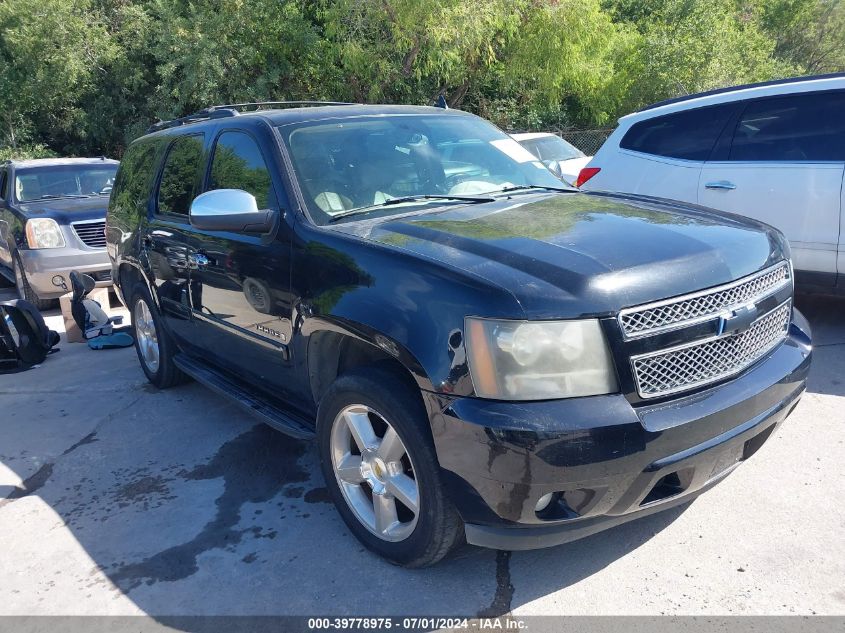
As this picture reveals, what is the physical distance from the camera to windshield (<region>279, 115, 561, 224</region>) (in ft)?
11.8

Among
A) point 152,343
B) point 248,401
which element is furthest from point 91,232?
point 248,401

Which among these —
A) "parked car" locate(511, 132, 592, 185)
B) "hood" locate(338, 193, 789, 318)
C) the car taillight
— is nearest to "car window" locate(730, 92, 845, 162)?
the car taillight

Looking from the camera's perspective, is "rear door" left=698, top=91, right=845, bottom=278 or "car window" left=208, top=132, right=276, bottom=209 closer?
"car window" left=208, top=132, right=276, bottom=209

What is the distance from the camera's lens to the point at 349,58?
17.4 meters

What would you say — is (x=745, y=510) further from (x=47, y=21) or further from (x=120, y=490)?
(x=47, y=21)

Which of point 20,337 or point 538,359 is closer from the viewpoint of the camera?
point 538,359

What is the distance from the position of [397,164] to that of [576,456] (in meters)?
2.00

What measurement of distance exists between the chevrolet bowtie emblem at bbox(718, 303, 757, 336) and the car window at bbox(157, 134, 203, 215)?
3.16 m

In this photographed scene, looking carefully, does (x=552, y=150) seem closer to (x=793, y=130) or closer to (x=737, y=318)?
(x=793, y=130)

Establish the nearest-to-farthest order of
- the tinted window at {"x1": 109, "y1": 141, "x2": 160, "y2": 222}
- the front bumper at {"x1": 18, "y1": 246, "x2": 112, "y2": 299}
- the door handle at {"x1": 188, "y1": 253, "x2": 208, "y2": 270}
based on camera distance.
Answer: the door handle at {"x1": 188, "y1": 253, "x2": 208, "y2": 270} < the tinted window at {"x1": 109, "y1": 141, "x2": 160, "y2": 222} < the front bumper at {"x1": 18, "y1": 246, "x2": 112, "y2": 299}

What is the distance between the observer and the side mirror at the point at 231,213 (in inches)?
135

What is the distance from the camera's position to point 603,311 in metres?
2.49

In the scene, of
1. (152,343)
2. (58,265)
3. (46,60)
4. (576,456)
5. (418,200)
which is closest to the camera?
(576,456)

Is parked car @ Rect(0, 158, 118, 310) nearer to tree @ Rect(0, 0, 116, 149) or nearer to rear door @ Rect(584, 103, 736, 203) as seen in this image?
rear door @ Rect(584, 103, 736, 203)
